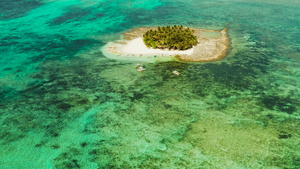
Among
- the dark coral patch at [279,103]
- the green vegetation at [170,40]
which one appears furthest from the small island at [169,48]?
the dark coral patch at [279,103]

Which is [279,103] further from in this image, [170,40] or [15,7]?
[15,7]

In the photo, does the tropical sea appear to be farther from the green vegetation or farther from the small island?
the green vegetation

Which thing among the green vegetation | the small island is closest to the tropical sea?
the small island

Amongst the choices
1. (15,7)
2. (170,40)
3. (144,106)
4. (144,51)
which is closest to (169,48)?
(170,40)

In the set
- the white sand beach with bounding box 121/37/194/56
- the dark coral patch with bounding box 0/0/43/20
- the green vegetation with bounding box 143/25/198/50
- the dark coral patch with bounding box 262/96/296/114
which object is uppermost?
the dark coral patch with bounding box 0/0/43/20

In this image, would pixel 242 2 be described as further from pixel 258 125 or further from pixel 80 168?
pixel 80 168

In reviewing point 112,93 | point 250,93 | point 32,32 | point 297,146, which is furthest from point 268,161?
point 32,32
